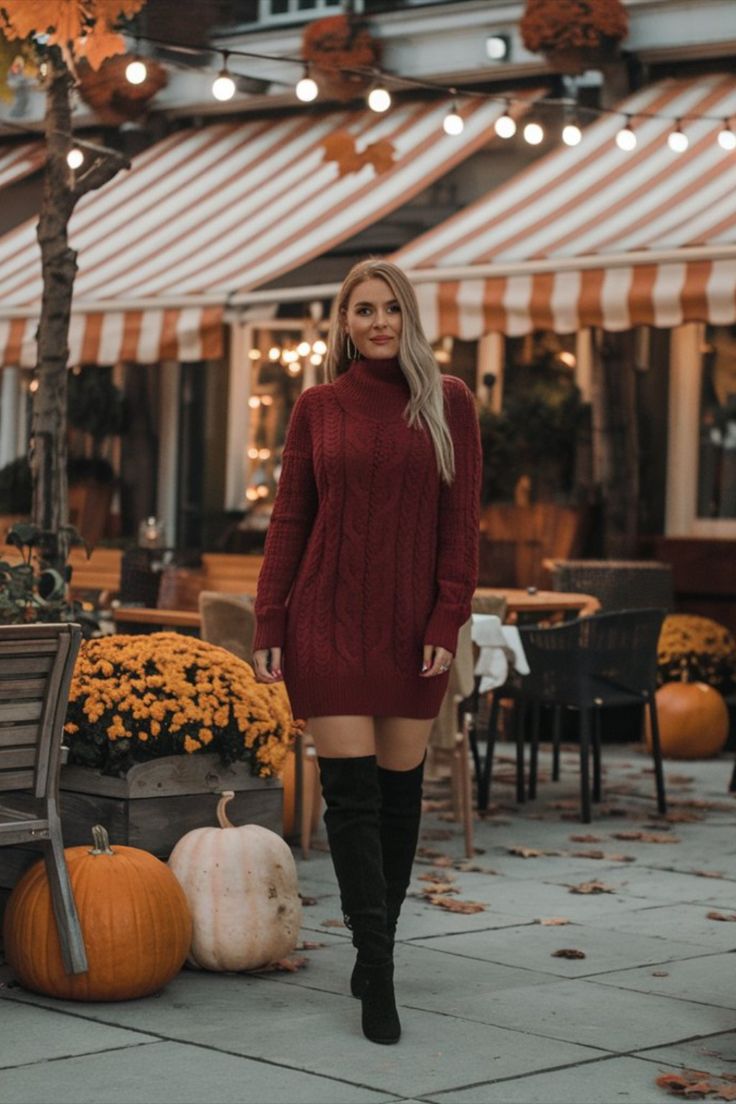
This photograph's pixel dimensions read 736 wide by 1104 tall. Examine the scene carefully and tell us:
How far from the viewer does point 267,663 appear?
5.04 metres

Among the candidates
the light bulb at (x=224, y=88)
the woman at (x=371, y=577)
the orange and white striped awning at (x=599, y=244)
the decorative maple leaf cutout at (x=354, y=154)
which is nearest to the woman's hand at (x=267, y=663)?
the woman at (x=371, y=577)

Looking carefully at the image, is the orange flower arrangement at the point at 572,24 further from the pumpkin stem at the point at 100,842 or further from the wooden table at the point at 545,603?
the pumpkin stem at the point at 100,842

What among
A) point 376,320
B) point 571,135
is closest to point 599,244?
point 571,135

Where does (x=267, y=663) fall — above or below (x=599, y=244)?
below

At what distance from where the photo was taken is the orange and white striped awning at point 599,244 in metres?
11.1

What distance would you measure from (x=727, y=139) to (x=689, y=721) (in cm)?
377

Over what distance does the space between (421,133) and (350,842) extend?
10665 mm

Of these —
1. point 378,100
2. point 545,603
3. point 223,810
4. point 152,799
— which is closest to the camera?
point 223,810

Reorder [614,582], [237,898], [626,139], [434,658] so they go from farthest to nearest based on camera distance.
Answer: [626,139]
[614,582]
[237,898]
[434,658]

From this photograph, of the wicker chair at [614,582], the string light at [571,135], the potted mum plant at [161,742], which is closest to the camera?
the potted mum plant at [161,742]

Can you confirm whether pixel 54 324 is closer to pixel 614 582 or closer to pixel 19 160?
pixel 614 582

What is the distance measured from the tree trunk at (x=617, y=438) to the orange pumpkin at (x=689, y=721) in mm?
2419

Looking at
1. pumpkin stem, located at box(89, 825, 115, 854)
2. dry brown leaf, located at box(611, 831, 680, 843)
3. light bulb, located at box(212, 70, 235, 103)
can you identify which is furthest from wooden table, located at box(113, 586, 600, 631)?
pumpkin stem, located at box(89, 825, 115, 854)

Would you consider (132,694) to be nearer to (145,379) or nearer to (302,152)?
(302,152)
